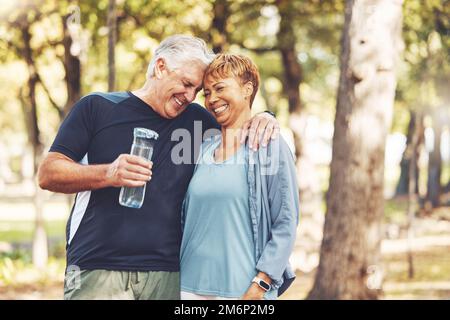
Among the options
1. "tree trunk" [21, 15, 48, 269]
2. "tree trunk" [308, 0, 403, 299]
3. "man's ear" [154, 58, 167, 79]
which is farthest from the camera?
"tree trunk" [21, 15, 48, 269]

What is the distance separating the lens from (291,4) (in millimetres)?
14805

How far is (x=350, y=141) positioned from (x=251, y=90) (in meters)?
5.07

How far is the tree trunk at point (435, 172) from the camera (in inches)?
1064

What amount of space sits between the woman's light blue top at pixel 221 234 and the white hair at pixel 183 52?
0.57m

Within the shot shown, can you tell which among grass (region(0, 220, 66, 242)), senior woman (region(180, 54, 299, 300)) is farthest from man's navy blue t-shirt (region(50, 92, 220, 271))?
grass (region(0, 220, 66, 242))

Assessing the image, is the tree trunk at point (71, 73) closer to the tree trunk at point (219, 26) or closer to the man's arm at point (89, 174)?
the tree trunk at point (219, 26)

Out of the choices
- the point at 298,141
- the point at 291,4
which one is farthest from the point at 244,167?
the point at 298,141

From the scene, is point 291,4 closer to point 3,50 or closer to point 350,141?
point 3,50

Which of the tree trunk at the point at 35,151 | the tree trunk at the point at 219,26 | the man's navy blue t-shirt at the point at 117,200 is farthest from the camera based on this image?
the tree trunk at the point at 219,26

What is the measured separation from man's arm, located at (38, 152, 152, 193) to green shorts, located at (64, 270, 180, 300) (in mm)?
424

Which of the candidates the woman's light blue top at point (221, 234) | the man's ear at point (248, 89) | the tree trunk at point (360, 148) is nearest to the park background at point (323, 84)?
the tree trunk at point (360, 148)

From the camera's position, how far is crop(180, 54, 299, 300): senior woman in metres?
3.44

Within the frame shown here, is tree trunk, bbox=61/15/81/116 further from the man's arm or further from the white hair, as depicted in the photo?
the man's arm

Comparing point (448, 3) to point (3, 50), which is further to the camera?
point (3, 50)
